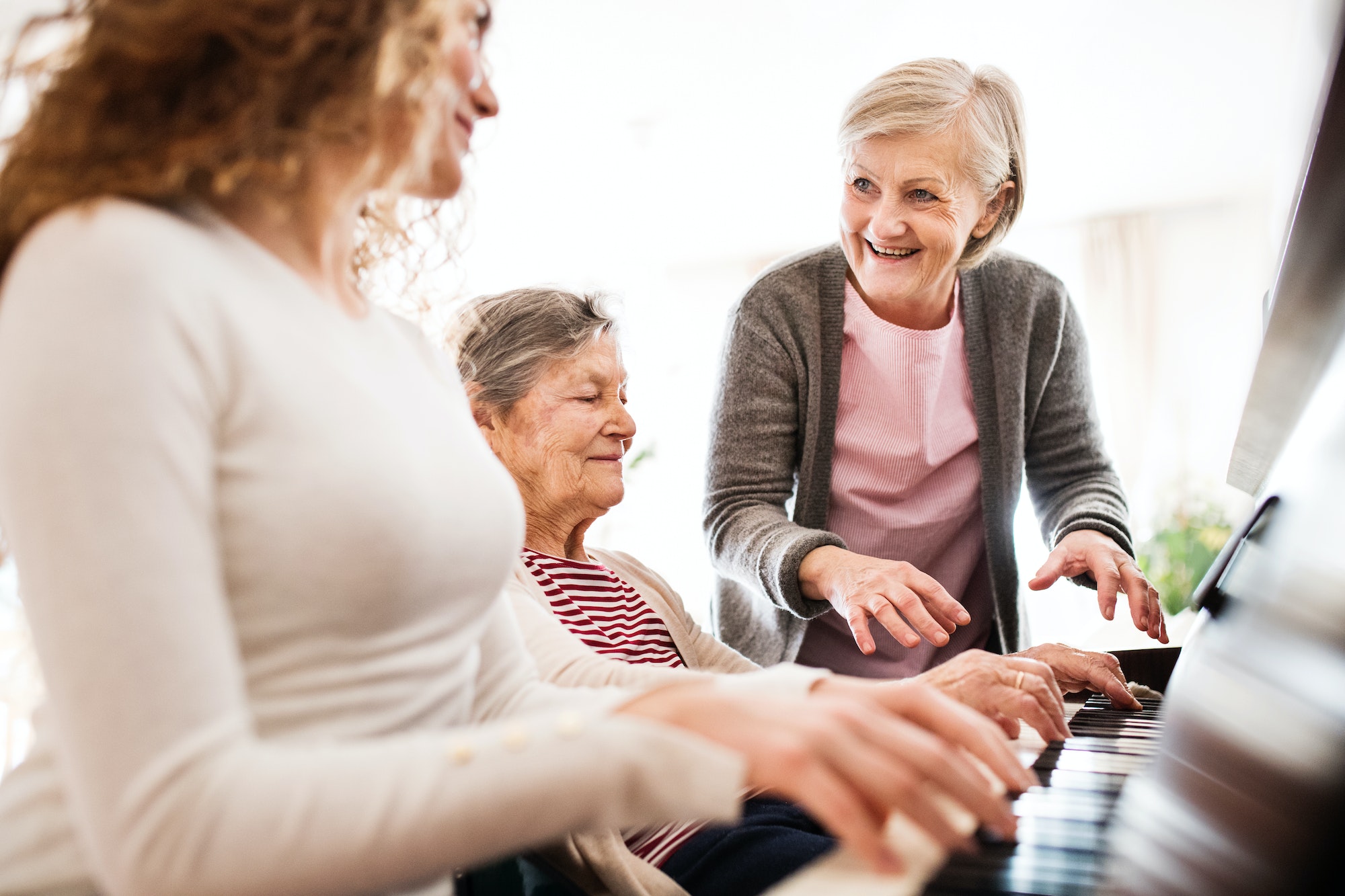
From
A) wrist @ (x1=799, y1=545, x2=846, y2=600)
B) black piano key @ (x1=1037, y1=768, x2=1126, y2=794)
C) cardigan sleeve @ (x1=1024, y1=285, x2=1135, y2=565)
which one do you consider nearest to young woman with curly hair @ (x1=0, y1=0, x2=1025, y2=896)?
black piano key @ (x1=1037, y1=768, x2=1126, y2=794)

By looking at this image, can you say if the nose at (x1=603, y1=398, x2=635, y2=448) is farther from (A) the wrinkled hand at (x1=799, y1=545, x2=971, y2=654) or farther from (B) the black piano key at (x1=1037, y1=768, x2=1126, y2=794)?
(B) the black piano key at (x1=1037, y1=768, x2=1126, y2=794)

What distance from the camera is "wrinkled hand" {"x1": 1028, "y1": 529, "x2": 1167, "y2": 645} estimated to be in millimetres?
1390

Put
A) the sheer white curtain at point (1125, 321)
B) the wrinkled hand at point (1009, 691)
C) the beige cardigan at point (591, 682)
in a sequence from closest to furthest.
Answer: the beige cardigan at point (591, 682) < the wrinkled hand at point (1009, 691) < the sheer white curtain at point (1125, 321)

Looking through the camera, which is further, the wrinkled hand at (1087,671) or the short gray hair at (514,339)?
the short gray hair at (514,339)

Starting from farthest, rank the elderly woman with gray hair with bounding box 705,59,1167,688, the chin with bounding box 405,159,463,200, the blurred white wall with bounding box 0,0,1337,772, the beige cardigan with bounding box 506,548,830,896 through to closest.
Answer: the blurred white wall with bounding box 0,0,1337,772, the elderly woman with gray hair with bounding box 705,59,1167,688, the beige cardigan with bounding box 506,548,830,896, the chin with bounding box 405,159,463,200

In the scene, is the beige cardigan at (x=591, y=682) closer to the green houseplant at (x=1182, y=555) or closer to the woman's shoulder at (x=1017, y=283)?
the woman's shoulder at (x=1017, y=283)

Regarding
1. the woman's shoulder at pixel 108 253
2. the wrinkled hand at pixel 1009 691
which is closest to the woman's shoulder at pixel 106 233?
the woman's shoulder at pixel 108 253

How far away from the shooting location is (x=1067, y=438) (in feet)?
5.87

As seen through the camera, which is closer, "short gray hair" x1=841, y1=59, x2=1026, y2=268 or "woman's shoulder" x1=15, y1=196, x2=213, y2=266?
"woman's shoulder" x1=15, y1=196, x2=213, y2=266

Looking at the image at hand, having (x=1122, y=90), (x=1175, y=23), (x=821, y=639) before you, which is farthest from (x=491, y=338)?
(x=1122, y=90)

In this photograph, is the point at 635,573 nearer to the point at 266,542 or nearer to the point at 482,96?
the point at 482,96

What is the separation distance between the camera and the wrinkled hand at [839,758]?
50 centimetres

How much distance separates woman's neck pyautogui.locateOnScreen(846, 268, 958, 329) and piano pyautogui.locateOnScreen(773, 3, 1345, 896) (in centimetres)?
66

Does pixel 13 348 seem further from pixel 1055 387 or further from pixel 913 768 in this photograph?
pixel 1055 387
